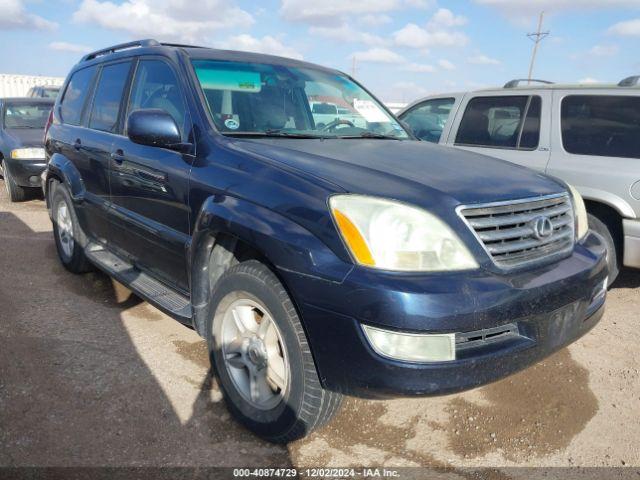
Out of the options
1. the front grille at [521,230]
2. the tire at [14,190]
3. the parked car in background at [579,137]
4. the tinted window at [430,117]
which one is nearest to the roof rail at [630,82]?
the parked car in background at [579,137]

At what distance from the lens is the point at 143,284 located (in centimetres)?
339

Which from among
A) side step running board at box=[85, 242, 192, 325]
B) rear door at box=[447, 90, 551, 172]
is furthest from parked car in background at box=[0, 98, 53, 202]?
rear door at box=[447, 90, 551, 172]

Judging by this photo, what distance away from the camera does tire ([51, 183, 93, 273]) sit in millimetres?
4461

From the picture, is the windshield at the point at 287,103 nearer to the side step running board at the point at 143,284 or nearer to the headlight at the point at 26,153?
the side step running board at the point at 143,284

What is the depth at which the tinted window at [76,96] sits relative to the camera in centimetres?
441

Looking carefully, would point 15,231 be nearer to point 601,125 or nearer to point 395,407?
point 395,407

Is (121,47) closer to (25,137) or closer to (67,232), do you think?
(67,232)

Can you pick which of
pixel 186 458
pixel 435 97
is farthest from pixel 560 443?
pixel 435 97

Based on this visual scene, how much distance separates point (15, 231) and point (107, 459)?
5.18 metres

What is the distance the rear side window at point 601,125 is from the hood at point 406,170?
6.65 feet

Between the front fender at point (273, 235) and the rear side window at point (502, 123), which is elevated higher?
the rear side window at point (502, 123)

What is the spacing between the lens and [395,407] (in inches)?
112

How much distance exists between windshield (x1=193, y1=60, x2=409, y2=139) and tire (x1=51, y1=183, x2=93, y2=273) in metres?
2.11

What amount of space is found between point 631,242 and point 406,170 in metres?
2.79
